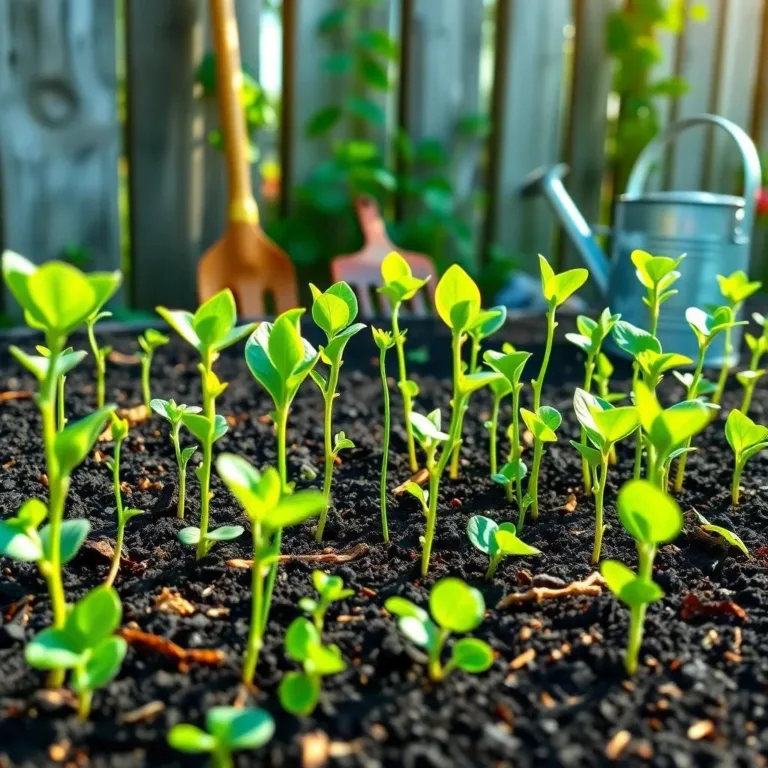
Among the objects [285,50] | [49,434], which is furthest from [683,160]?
[49,434]

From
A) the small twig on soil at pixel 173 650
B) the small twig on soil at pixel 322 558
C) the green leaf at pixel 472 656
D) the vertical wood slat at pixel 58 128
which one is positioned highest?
the vertical wood slat at pixel 58 128

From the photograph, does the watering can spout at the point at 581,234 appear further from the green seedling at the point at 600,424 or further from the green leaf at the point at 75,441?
the green leaf at the point at 75,441

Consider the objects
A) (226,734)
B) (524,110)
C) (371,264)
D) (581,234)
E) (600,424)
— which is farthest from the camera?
(524,110)

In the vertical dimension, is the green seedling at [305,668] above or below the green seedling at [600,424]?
below

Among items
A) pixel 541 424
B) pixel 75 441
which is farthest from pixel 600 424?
pixel 75 441

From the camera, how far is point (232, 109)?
7.11ft

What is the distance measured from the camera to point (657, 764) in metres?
0.58

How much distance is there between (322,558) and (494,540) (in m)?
0.19

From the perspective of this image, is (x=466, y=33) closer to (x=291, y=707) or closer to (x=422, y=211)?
(x=422, y=211)

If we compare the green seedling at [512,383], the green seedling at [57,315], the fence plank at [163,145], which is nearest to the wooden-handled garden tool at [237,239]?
the fence plank at [163,145]

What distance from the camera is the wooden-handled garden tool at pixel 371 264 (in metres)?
2.29

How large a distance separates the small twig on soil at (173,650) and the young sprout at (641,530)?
1.07 feet

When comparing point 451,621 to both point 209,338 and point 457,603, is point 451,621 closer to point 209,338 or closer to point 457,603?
point 457,603

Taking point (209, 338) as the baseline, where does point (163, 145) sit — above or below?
above
